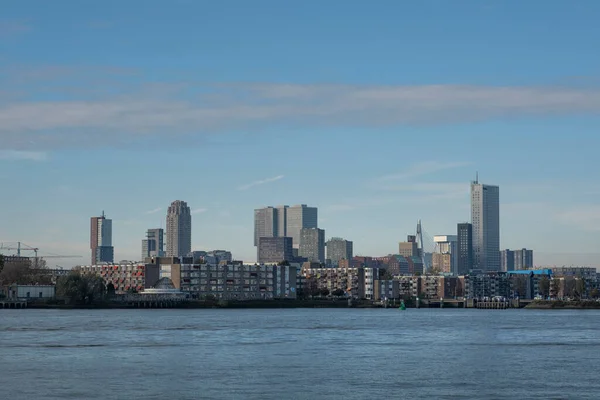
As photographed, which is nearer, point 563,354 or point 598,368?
point 598,368

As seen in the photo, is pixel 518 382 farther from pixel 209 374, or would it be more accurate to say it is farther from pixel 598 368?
pixel 209 374

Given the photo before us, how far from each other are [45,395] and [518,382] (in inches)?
1114

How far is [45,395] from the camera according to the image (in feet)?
187

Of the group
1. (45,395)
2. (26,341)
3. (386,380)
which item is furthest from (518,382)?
(26,341)

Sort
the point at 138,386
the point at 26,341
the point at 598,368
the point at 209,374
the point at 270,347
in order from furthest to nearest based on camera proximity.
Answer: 1. the point at 26,341
2. the point at 270,347
3. the point at 598,368
4. the point at 209,374
5. the point at 138,386

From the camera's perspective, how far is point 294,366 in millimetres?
74062

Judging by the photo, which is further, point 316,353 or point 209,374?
point 316,353

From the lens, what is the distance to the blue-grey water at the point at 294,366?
194ft

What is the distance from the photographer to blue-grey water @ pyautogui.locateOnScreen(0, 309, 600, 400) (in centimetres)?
5912

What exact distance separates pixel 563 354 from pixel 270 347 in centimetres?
2547

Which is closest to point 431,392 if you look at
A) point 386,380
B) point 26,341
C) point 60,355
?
point 386,380

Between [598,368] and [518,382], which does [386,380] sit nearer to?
[518,382]

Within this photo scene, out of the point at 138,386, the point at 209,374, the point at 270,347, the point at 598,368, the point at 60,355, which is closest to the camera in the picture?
the point at 138,386

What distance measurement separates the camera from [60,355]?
82.9 m
